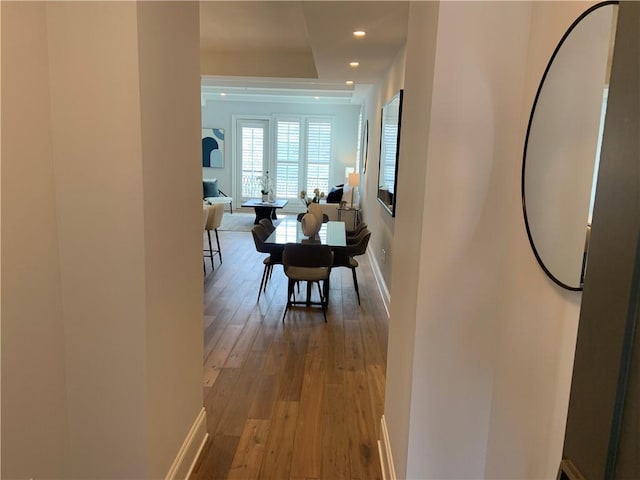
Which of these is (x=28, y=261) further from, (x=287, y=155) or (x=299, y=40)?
(x=287, y=155)

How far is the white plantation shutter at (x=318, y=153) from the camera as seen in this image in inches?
457

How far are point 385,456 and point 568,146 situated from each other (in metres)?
1.67

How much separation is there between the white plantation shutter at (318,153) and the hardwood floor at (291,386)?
693 cm

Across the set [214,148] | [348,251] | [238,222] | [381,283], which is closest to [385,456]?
[348,251]

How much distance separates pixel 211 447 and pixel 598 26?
2.40 m

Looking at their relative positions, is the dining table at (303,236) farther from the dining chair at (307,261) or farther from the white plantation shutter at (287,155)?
the white plantation shutter at (287,155)

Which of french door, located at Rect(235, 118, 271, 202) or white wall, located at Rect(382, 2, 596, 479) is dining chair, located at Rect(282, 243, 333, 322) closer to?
white wall, located at Rect(382, 2, 596, 479)

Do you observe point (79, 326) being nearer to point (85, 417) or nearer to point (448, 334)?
point (85, 417)

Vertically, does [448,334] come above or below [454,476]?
above

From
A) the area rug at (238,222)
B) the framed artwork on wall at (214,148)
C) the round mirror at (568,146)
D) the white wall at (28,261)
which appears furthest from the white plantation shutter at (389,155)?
the framed artwork on wall at (214,148)

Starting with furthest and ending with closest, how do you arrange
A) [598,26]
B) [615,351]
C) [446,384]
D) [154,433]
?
[154,433] → [446,384] → [598,26] → [615,351]

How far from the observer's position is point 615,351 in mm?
636

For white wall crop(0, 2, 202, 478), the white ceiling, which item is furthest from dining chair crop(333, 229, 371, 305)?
white wall crop(0, 2, 202, 478)

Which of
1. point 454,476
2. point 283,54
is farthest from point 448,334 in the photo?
point 283,54
